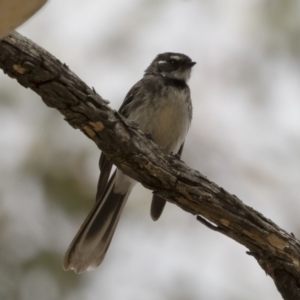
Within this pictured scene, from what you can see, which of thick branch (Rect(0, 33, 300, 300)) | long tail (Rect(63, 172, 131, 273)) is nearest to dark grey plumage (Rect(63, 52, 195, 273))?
long tail (Rect(63, 172, 131, 273))

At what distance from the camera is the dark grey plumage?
4.85 metres

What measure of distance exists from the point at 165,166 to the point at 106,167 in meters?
1.64

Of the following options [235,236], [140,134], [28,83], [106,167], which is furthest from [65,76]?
[106,167]

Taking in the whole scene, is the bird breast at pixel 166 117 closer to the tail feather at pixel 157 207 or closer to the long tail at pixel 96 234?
the tail feather at pixel 157 207

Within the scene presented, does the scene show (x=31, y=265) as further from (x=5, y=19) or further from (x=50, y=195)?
(x=5, y=19)

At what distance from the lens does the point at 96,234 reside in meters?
4.78

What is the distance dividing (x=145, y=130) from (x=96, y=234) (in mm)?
1068

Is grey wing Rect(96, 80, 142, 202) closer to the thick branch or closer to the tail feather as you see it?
the tail feather

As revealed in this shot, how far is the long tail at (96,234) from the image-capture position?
4465mm

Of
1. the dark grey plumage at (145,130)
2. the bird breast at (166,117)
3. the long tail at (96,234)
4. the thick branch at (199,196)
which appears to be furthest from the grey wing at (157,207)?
the thick branch at (199,196)

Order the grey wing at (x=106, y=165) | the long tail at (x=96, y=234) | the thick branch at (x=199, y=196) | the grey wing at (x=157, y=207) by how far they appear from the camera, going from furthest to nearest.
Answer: the grey wing at (x=157, y=207)
the grey wing at (x=106, y=165)
the long tail at (x=96, y=234)
the thick branch at (x=199, y=196)

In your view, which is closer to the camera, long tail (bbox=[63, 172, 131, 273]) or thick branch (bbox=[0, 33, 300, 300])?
thick branch (bbox=[0, 33, 300, 300])

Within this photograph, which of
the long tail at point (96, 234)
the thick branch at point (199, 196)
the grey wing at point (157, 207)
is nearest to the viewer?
the thick branch at point (199, 196)

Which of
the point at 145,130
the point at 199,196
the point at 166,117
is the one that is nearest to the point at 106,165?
the point at 145,130
